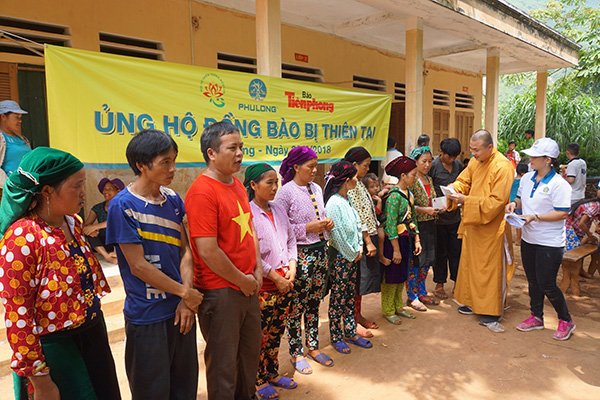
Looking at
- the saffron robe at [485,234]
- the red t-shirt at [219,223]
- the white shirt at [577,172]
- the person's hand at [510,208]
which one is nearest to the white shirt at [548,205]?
the person's hand at [510,208]

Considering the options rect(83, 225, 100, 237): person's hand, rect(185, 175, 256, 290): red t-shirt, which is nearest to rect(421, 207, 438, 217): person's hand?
rect(185, 175, 256, 290): red t-shirt

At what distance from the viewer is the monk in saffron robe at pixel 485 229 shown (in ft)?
12.9

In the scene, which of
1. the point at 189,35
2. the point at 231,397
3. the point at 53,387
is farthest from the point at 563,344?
the point at 189,35

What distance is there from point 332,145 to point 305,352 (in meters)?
2.94

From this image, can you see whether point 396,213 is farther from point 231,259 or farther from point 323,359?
point 231,259

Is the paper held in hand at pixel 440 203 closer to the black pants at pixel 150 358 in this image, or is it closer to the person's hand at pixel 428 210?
the person's hand at pixel 428 210

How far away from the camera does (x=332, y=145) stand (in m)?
5.64

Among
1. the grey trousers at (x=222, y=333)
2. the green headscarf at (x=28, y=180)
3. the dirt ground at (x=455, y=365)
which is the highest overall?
the green headscarf at (x=28, y=180)

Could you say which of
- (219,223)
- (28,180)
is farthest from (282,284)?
(28,180)

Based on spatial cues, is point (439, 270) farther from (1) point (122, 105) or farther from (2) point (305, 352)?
(1) point (122, 105)

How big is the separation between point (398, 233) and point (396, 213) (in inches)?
7.9

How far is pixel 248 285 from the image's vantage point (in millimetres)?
2246

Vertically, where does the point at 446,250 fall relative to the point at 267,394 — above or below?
above

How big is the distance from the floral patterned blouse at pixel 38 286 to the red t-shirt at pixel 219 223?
1.78 ft
